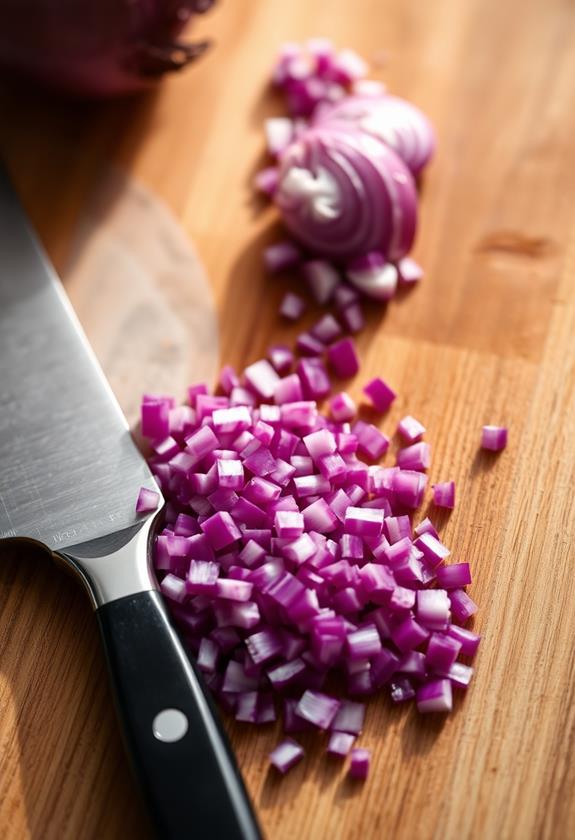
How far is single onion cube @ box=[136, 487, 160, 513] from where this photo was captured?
3.72 ft

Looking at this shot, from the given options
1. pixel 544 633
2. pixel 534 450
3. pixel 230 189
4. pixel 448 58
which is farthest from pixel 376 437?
pixel 448 58

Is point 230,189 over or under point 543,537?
over

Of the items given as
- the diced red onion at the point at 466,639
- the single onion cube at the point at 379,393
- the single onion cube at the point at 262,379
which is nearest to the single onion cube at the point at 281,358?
the single onion cube at the point at 262,379

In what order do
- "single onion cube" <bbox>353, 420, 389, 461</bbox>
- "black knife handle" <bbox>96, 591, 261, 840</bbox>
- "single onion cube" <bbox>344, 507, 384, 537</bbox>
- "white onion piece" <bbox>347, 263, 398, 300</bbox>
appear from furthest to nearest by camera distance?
1. "white onion piece" <bbox>347, 263, 398, 300</bbox>
2. "single onion cube" <bbox>353, 420, 389, 461</bbox>
3. "single onion cube" <bbox>344, 507, 384, 537</bbox>
4. "black knife handle" <bbox>96, 591, 261, 840</bbox>

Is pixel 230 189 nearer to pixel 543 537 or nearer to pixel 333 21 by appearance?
pixel 333 21

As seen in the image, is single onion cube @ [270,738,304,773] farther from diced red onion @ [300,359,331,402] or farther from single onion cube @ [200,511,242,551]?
diced red onion @ [300,359,331,402]

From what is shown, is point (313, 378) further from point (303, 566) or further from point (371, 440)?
point (303, 566)

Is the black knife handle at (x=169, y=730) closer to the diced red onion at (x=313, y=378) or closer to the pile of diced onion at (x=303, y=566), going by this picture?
the pile of diced onion at (x=303, y=566)

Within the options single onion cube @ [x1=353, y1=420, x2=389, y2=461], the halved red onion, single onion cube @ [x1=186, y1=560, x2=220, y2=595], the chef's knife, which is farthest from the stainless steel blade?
the halved red onion

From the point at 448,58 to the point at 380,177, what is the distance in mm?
463

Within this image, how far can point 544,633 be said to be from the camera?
3.71 feet

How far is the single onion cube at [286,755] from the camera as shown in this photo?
1.05 metres

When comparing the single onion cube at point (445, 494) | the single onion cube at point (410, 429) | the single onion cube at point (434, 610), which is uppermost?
the single onion cube at point (410, 429)

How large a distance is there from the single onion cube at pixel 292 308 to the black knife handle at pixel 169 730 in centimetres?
54
